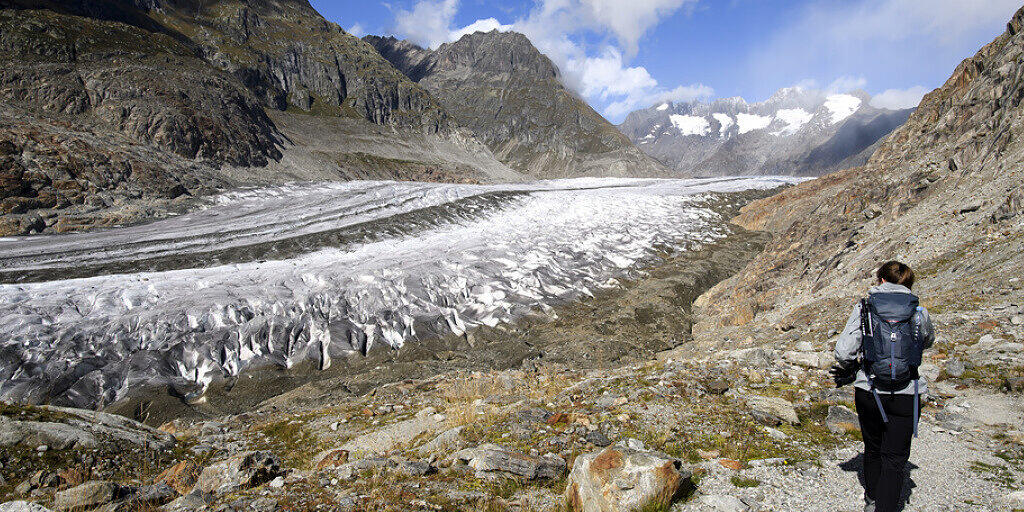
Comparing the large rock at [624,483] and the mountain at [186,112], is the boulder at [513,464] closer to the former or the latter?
the large rock at [624,483]

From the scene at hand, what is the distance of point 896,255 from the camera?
13.6m

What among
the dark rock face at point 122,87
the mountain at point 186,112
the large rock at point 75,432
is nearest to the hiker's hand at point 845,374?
the large rock at point 75,432

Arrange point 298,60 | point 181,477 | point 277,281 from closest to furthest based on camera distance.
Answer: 1. point 181,477
2. point 277,281
3. point 298,60

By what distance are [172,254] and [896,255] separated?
1243 inches

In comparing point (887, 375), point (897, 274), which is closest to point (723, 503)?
point (887, 375)

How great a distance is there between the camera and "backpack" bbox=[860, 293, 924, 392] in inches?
163

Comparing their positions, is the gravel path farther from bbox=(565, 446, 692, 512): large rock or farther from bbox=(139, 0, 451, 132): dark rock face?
bbox=(139, 0, 451, 132): dark rock face

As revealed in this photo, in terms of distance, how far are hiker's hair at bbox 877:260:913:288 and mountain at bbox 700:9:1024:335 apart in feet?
18.1

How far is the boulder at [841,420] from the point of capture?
6037mm

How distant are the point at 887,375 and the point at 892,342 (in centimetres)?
30

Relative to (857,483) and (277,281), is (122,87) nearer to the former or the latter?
(277,281)

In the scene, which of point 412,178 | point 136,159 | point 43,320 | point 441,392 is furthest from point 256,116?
point 441,392

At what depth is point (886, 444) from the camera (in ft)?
13.8

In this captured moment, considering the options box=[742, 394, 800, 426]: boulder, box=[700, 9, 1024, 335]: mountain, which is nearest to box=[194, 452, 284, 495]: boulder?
box=[742, 394, 800, 426]: boulder
